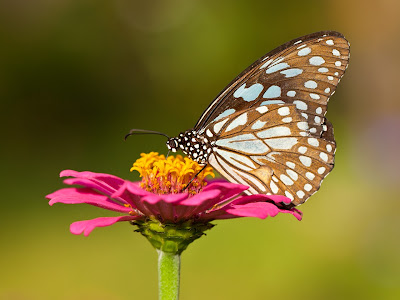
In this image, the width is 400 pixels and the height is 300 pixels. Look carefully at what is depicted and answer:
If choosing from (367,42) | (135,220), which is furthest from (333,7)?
(135,220)

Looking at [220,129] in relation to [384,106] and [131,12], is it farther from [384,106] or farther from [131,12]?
[131,12]

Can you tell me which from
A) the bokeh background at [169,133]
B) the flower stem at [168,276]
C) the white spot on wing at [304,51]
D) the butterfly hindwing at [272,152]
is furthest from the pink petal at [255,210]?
the bokeh background at [169,133]

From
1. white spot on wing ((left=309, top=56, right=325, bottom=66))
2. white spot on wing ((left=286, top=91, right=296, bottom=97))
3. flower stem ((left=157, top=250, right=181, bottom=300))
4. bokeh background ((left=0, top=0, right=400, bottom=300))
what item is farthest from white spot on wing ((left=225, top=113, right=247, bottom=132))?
bokeh background ((left=0, top=0, right=400, bottom=300))

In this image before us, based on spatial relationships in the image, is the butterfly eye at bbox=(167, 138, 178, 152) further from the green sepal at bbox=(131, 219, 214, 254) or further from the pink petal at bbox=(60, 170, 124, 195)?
the green sepal at bbox=(131, 219, 214, 254)

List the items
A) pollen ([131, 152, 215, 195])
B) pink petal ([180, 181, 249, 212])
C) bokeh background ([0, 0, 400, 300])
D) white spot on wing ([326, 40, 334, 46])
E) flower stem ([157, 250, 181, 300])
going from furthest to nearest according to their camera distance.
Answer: bokeh background ([0, 0, 400, 300]), white spot on wing ([326, 40, 334, 46]), pollen ([131, 152, 215, 195]), flower stem ([157, 250, 181, 300]), pink petal ([180, 181, 249, 212])

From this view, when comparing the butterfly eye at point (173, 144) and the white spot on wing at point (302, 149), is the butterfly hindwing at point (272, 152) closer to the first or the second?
the white spot on wing at point (302, 149)

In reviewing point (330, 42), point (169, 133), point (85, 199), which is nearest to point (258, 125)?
point (330, 42)

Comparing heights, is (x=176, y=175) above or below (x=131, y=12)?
below
